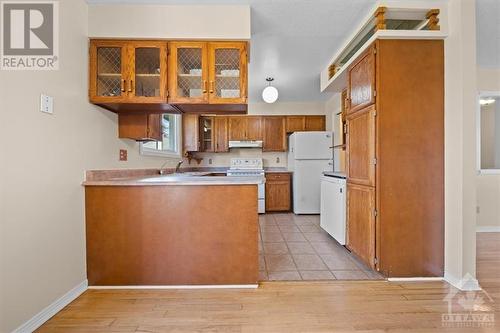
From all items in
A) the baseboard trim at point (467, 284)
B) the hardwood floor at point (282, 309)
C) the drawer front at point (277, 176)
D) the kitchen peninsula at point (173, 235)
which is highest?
the drawer front at point (277, 176)

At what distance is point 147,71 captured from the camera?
2137 millimetres

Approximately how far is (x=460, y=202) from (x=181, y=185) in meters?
2.27

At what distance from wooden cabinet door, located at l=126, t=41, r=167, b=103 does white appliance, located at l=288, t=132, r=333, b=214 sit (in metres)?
3.20

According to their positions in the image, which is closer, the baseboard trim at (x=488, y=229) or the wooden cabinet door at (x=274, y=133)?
the baseboard trim at (x=488, y=229)

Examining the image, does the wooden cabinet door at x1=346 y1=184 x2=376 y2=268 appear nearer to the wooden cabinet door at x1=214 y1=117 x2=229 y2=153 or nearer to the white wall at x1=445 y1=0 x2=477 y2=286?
the white wall at x1=445 y1=0 x2=477 y2=286

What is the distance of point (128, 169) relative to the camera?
2588 millimetres

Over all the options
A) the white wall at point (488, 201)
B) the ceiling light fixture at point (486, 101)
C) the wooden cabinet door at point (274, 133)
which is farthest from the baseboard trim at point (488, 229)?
the wooden cabinet door at point (274, 133)

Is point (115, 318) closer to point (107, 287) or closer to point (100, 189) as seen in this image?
point (107, 287)

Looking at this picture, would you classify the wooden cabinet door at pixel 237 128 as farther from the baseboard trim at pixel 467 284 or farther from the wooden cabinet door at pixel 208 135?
the baseboard trim at pixel 467 284

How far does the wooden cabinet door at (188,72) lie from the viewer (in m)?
2.12

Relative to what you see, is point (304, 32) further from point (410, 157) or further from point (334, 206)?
point (334, 206)

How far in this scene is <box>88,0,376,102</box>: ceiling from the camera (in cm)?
212

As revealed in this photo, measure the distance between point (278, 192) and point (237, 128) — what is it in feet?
5.42

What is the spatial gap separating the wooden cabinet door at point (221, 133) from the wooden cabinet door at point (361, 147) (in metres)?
3.05
